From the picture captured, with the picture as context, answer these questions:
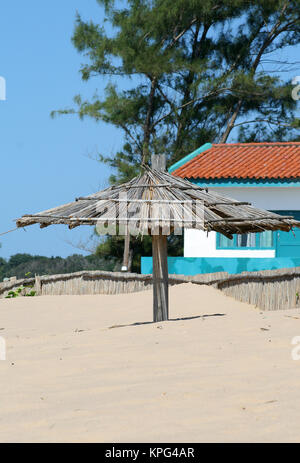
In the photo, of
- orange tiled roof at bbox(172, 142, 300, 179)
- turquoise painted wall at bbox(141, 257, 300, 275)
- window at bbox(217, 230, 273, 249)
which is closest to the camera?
turquoise painted wall at bbox(141, 257, 300, 275)

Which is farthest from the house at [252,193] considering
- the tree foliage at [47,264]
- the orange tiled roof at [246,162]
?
the tree foliage at [47,264]

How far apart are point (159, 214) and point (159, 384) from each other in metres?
3.97

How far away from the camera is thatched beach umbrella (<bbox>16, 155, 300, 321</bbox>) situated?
8.94 m

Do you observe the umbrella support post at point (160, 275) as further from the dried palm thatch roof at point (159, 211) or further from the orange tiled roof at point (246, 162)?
the orange tiled roof at point (246, 162)

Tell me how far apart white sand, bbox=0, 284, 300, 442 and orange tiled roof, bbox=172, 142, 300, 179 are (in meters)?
12.0

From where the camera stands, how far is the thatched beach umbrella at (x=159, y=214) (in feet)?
29.3

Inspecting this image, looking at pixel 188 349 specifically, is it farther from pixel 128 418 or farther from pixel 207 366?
pixel 128 418

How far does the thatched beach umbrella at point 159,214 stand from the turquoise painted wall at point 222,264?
8.12 m

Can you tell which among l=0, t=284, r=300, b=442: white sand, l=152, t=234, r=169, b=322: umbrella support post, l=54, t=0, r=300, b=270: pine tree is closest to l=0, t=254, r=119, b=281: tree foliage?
l=54, t=0, r=300, b=270: pine tree

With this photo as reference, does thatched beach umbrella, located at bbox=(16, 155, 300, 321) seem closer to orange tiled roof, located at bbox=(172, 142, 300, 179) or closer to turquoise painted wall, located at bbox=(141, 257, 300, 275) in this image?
turquoise painted wall, located at bbox=(141, 257, 300, 275)

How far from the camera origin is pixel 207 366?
5.81m

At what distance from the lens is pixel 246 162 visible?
2138 centimetres

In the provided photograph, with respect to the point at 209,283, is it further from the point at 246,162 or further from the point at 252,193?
the point at 246,162

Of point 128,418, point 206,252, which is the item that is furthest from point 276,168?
point 128,418
